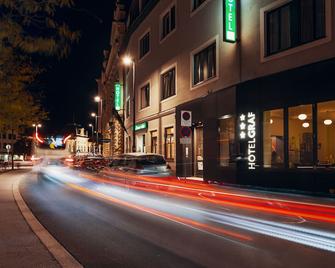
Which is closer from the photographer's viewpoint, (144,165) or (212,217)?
(212,217)

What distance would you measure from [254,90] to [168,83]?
11.9 meters

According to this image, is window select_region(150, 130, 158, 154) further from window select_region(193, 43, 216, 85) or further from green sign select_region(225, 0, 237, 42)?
green sign select_region(225, 0, 237, 42)

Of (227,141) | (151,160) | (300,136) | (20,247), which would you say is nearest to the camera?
(20,247)

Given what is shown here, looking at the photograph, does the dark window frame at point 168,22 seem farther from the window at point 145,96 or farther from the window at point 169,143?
the window at point 169,143

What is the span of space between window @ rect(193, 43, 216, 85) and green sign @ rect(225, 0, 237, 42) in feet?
9.12

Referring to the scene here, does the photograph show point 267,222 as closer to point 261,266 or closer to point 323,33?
point 261,266

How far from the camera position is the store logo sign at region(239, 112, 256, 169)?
1912cm

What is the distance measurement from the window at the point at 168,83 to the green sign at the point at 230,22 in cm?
885

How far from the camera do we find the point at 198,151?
2545 centimetres

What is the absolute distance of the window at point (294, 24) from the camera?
16.5 m

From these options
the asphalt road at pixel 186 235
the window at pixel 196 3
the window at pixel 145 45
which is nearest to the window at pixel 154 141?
the window at pixel 145 45

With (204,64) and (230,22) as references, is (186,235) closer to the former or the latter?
(230,22)

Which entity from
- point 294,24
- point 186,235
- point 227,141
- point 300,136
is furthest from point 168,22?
point 186,235

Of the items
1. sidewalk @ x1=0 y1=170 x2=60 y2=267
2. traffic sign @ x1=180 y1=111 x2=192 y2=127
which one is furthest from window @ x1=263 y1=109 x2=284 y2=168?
sidewalk @ x1=0 y1=170 x2=60 y2=267
